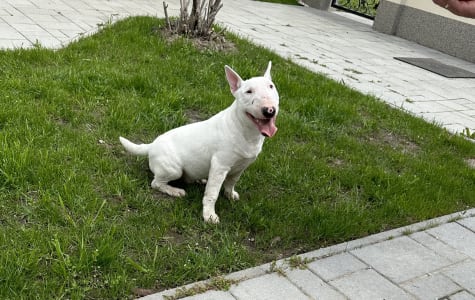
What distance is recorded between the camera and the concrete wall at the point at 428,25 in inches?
459

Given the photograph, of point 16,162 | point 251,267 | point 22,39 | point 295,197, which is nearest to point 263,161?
Result: point 295,197

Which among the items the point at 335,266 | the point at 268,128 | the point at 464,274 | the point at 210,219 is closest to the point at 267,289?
the point at 335,266

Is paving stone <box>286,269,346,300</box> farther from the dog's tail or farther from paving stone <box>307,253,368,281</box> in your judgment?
the dog's tail

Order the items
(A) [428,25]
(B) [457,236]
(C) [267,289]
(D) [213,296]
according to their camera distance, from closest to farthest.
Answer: (D) [213,296]
(C) [267,289]
(B) [457,236]
(A) [428,25]

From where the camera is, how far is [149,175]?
4.09 meters

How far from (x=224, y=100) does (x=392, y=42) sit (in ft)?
26.7

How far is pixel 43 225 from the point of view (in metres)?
3.24

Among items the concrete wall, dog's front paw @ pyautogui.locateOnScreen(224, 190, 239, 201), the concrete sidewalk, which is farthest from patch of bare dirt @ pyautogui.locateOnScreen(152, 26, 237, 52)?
the concrete wall

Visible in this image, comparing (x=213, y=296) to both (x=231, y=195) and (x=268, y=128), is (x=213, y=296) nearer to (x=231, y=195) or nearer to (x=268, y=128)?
(x=268, y=128)

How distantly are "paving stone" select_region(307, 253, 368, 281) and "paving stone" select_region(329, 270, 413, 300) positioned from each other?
0.05 meters

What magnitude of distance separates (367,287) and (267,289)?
66 centimetres

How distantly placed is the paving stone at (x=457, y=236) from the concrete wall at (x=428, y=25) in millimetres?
8449

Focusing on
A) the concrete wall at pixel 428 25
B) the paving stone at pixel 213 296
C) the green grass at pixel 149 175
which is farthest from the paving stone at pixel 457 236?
the concrete wall at pixel 428 25

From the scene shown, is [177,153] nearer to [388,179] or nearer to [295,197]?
[295,197]
